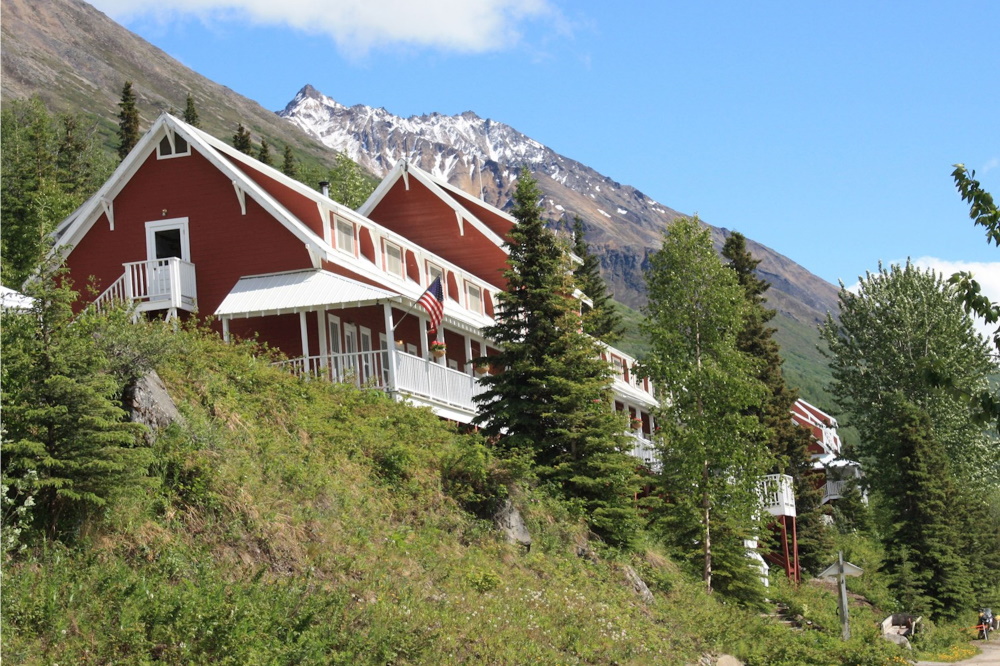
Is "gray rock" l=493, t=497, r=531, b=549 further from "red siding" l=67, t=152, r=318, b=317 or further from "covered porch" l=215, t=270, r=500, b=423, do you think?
"red siding" l=67, t=152, r=318, b=317

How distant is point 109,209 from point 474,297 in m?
11.3

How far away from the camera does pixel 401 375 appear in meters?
28.4

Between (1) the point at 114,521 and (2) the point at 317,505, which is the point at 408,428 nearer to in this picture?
(2) the point at 317,505

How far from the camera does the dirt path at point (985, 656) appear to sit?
109ft

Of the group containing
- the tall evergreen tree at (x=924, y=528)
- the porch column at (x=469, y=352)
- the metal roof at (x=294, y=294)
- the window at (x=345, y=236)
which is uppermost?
the window at (x=345, y=236)

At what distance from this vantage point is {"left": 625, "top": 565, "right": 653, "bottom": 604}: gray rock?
78.0 feet

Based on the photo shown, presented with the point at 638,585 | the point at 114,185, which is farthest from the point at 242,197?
the point at 638,585

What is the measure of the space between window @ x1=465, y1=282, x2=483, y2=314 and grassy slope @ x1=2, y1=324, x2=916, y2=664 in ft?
41.5

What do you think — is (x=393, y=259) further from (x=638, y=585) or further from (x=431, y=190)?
(x=638, y=585)

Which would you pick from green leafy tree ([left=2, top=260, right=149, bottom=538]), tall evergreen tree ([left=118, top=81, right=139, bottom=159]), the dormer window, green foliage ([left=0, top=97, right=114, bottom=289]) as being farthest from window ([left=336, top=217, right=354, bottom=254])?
tall evergreen tree ([left=118, top=81, right=139, bottom=159])

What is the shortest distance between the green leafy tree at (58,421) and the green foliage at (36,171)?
1670cm

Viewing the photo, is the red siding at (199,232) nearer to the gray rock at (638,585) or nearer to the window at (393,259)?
the window at (393,259)

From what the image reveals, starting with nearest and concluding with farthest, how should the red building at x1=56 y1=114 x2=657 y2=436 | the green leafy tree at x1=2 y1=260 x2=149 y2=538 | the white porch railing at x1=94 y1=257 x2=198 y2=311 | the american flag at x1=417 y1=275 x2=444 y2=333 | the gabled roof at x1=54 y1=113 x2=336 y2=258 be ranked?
the green leafy tree at x1=2 y1=260 x2=149 y2=538
the american flag at x1=417 y1=275 x2=444 y2=333
the red building at x1=56 y1=114 x2=657 y2=436
the white porch railing at x1=94 y1=257 x2=198 y2=311
the gabled roof at x1=54 y1=113 x2=336 y2=258

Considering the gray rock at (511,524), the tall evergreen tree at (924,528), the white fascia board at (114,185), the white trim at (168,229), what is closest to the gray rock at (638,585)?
the gray rock at (511,524)
